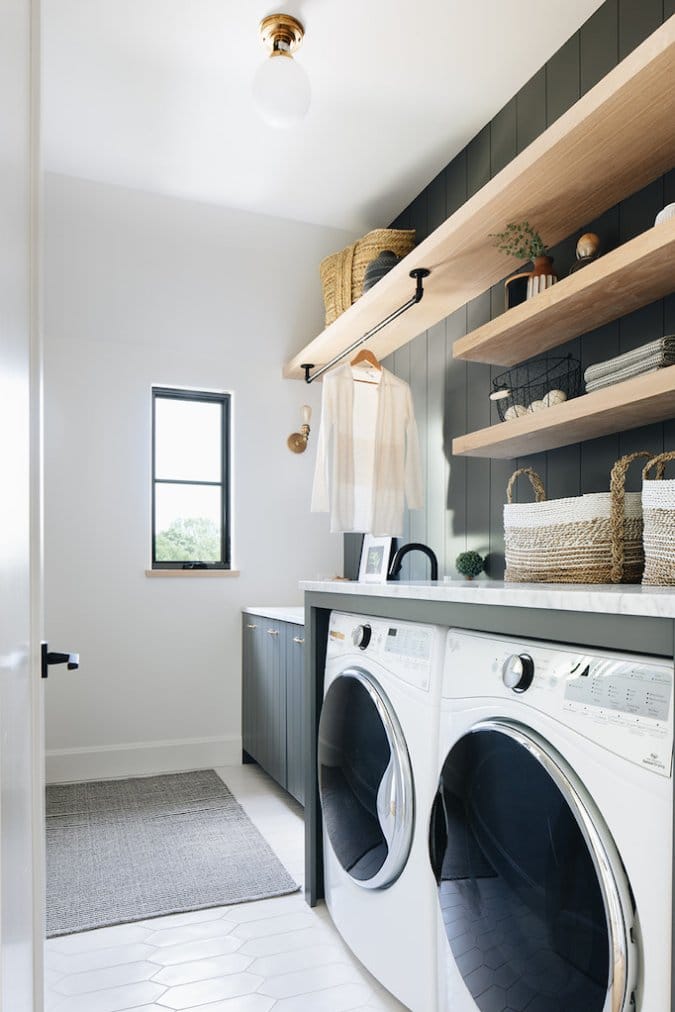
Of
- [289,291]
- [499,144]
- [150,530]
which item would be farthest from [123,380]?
[499,144]

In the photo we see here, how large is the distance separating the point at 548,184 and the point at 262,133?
1460 mm

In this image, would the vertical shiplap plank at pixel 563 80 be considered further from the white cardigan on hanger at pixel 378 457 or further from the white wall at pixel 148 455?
the white wall at pixel 148 455

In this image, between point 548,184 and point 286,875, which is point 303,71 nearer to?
point 548,184

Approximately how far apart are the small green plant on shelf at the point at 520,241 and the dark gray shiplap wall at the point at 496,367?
16cm

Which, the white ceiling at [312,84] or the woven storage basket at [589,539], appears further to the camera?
the white ceiling at [312,84]

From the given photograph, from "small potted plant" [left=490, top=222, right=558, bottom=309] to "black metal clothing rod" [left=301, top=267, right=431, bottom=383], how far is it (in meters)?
0.37

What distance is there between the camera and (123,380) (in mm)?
3590

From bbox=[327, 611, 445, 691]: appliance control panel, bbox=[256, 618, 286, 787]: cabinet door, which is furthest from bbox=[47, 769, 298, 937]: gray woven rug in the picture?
bbox=[327, 611, 445, 691]: appliance control panel

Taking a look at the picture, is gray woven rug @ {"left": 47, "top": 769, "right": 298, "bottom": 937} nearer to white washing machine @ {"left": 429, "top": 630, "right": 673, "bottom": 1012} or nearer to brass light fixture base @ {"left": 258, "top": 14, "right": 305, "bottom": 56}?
white washing machine @ {"left": 429, "top": 630, "right": 673, "bottom": 1012}

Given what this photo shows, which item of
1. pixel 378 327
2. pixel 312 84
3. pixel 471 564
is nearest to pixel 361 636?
pixel 471 564

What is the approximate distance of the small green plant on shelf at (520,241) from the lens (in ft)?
7.54

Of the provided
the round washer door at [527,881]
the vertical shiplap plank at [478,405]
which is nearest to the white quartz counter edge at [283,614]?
the vertical shiplap plank at [478,405]

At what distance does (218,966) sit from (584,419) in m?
1.67

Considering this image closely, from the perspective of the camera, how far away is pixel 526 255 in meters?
2.33
